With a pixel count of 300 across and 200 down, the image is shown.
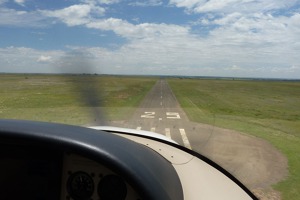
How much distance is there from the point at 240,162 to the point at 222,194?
821 centimetres

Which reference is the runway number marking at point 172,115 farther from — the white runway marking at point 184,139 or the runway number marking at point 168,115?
the white runway marking at point 184,139

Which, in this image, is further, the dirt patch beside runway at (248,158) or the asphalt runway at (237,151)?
the asphalt runway at (237,151)

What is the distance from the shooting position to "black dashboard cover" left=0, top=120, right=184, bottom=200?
147 cm

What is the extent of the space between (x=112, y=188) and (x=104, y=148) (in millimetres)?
323

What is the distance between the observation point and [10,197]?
188cm

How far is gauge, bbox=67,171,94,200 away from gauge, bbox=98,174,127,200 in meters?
0.07

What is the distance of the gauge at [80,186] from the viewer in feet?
5.84

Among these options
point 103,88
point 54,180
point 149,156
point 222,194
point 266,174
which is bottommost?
point 266,174

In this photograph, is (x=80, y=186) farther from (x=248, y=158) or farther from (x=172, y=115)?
(x=172, y=115)

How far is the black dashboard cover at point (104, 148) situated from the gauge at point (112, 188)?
18 centimetres

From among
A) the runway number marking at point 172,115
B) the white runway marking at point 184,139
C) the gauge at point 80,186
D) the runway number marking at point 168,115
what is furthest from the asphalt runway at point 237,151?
the gauge at point 80,186

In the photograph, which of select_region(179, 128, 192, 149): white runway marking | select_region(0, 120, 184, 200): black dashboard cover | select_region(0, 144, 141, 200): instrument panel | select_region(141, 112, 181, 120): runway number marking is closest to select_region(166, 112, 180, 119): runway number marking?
select_region(141, 112, 181, 120): runway number marking

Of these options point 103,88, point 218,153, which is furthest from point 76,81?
point 218,153

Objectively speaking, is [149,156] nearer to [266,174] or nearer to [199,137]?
[266,174]
